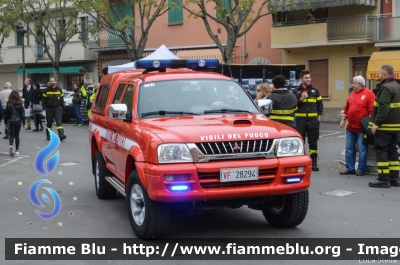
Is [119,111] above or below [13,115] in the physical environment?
above

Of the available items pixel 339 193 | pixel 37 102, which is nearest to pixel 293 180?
pixel 339 193

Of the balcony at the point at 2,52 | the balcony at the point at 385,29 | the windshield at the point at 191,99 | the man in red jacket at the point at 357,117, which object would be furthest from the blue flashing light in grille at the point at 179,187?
the balcony at the point at 2,52

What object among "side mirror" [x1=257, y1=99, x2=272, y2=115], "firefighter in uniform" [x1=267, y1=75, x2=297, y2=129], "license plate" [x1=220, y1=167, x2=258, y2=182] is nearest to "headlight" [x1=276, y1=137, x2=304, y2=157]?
"license plate" [x1=220, y1=167, x2=258, y2=182]

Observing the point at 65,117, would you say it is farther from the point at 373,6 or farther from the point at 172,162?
the point at 172,162

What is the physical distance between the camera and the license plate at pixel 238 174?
22.7 ft

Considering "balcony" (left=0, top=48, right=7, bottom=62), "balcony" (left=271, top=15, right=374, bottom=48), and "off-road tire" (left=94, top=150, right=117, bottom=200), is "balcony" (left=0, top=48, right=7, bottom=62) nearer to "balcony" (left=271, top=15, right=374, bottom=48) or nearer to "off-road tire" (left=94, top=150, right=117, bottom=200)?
"balcony" (left=271, top=15, right=374, bottom=48)

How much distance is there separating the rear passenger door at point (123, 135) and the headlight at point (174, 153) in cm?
93

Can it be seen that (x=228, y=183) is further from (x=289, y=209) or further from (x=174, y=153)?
(x=289, y=209)

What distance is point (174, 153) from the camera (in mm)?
6918

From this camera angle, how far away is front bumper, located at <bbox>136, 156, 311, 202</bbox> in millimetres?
6809

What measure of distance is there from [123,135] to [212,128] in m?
1.48

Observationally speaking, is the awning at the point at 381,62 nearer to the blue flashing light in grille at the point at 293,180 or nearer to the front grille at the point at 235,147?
the blue flashing light in grille at the point at 293,180

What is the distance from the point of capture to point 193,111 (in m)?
8.12

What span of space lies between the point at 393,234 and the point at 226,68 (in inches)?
626
